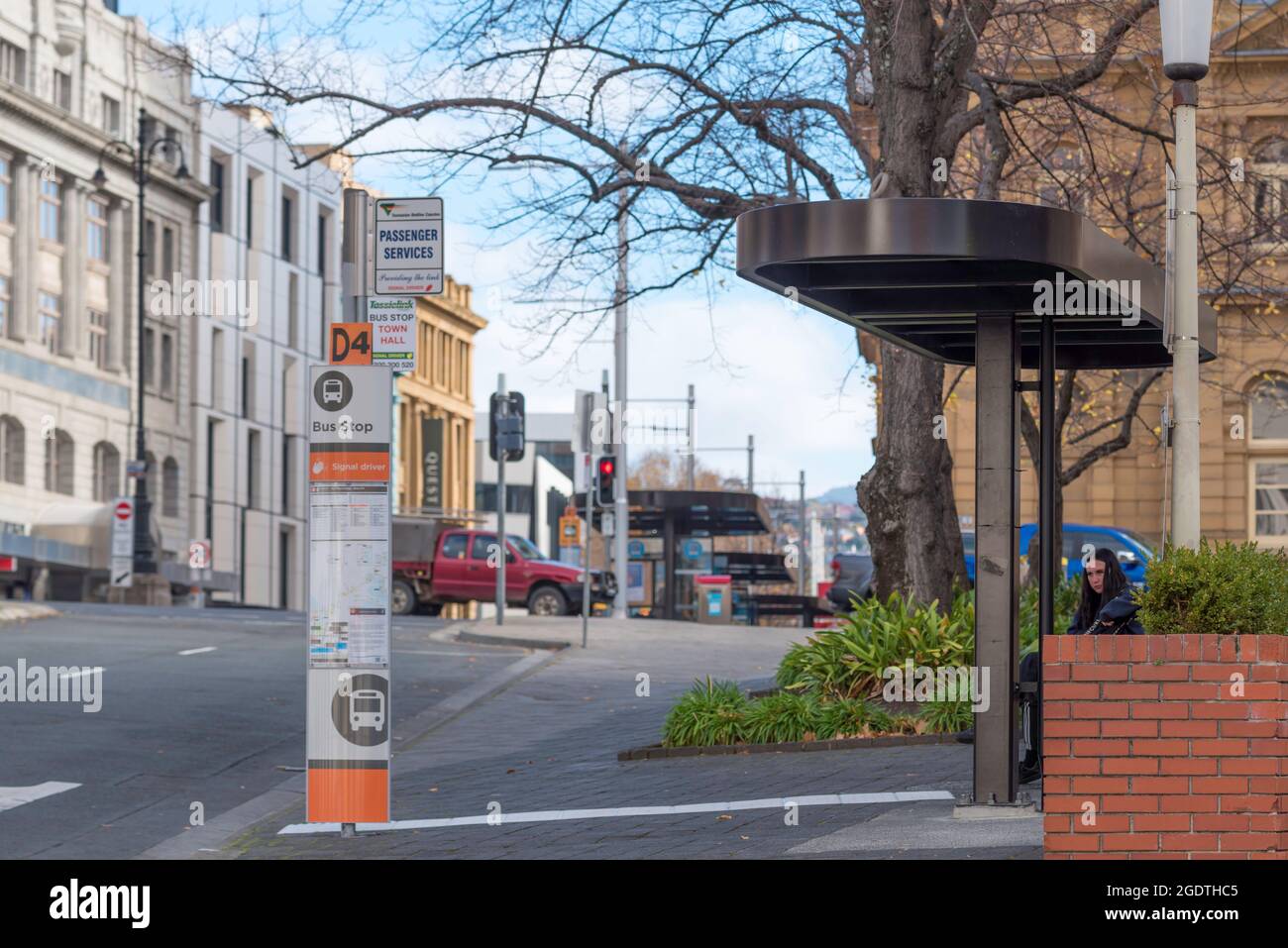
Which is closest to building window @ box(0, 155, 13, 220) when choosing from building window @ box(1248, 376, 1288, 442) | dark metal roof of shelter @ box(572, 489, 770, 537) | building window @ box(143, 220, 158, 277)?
building window @ box(143, 220, 158, 277)

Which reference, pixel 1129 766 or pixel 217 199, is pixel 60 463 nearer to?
pixel 217 199

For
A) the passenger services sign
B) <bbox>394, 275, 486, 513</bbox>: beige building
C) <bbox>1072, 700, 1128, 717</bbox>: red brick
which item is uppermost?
<bbox>394, 275, 486, 513</bbox>: beige building

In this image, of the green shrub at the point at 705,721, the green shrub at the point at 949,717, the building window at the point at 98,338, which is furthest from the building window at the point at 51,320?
the green shrub at the point at 949,717

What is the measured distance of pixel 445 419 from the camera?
86.0 meters

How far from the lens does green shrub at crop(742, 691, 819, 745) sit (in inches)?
524

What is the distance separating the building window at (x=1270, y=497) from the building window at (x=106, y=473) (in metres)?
33.2

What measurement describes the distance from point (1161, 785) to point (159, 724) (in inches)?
369

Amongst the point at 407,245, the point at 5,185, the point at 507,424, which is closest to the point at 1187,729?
the point at 407,245

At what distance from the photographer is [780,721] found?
13.4 m

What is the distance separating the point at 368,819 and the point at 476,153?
9085 mm

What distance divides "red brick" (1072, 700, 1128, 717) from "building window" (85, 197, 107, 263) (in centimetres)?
5370

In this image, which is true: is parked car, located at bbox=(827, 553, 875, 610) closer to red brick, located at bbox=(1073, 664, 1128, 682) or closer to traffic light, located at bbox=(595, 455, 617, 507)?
traffic light, located at bbox=(595, 455, 617, 507)
